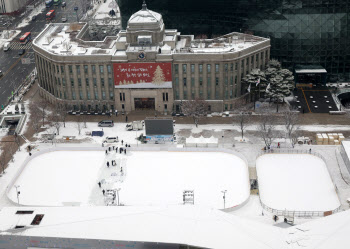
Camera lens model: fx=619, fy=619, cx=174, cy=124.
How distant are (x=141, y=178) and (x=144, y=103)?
39.6 metres

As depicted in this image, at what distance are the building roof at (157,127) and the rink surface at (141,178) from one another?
7758 millimetres

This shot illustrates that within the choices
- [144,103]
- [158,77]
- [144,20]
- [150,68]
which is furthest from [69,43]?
[158,77]

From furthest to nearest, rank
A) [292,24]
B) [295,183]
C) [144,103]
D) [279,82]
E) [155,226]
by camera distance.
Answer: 1. [292,24]
2. [144,103]
3. [279,82]
4. [295,183]
5. [155,226]

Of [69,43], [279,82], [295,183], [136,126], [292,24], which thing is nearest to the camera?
[295,183]

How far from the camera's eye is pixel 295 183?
140125 mm

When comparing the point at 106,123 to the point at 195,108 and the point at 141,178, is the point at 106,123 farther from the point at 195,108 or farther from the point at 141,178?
the point at 141,178

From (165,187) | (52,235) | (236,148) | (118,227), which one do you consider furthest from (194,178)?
(52,235)

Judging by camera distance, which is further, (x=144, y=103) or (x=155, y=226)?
(x=144, y=103)

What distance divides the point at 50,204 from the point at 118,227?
24.0 m

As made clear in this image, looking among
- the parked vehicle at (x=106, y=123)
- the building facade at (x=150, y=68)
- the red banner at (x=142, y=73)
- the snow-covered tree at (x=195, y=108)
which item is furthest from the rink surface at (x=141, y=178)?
the red banner at (x=142, y=73)

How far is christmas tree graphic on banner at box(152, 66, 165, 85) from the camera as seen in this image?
171500 mm

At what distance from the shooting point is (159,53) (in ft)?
563

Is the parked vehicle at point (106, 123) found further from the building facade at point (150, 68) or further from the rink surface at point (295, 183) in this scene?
the rink surface at point (295, 183)

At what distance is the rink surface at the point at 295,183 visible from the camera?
434 ft
